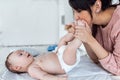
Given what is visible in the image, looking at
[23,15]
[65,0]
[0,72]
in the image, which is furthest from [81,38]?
Result: [23,15]

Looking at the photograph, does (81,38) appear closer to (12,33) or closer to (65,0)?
(65,0)

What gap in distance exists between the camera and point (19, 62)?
121 centimetres

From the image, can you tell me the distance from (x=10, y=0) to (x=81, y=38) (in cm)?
157

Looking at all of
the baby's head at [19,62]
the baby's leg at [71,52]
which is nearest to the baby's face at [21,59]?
the baby's head at [19,62]

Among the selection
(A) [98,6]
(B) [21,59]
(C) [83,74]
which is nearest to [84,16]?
(A) [98,6]

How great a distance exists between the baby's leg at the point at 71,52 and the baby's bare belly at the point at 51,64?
0.19 ft

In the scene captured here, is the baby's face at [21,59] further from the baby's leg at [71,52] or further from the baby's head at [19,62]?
the baby's leg at [71,52]

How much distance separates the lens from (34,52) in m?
1.49

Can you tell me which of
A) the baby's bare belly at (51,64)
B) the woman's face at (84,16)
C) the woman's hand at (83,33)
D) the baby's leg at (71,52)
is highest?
the woman's face at (84,16)

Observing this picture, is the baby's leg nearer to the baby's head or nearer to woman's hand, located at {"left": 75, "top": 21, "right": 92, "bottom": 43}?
woman's hand, located at {"left": 75, "top": 21, "right": 92, "bottom": 43}

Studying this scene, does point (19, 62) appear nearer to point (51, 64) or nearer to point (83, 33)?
point (51, 64)

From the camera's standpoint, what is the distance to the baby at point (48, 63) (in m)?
1.06

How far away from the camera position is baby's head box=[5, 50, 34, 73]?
1.18 m

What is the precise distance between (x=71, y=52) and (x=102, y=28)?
221 millimetres
